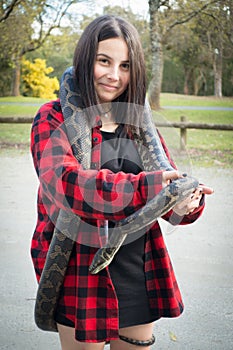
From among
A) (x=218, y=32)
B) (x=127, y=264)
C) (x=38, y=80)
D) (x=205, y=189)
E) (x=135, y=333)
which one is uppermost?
(x=218, y=32)

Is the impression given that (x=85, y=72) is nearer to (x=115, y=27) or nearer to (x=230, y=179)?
(x=115, y=27)

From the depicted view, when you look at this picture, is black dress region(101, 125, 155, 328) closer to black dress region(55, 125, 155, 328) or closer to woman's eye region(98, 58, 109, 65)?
black dress region(55, 125, 155, 328)

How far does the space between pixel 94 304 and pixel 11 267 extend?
2.76 meters

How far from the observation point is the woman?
165 cm

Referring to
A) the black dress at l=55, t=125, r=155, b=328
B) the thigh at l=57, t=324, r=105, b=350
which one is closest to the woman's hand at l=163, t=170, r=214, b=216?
the black dress at l=55, t=125, r=155, b=328

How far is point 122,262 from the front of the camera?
1860 mm

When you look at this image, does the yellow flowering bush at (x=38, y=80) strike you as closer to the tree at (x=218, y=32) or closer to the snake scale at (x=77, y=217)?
the tree at (x=218, y=32)

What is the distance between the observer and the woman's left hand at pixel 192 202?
1.67 meters

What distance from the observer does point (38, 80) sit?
97.6ft

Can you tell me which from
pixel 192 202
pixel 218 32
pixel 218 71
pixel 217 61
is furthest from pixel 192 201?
pixel 217 61

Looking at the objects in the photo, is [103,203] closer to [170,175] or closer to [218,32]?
[170,175]

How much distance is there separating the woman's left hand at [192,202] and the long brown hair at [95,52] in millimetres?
440

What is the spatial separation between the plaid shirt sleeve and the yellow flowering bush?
28019 mm

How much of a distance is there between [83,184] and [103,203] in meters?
0.09
